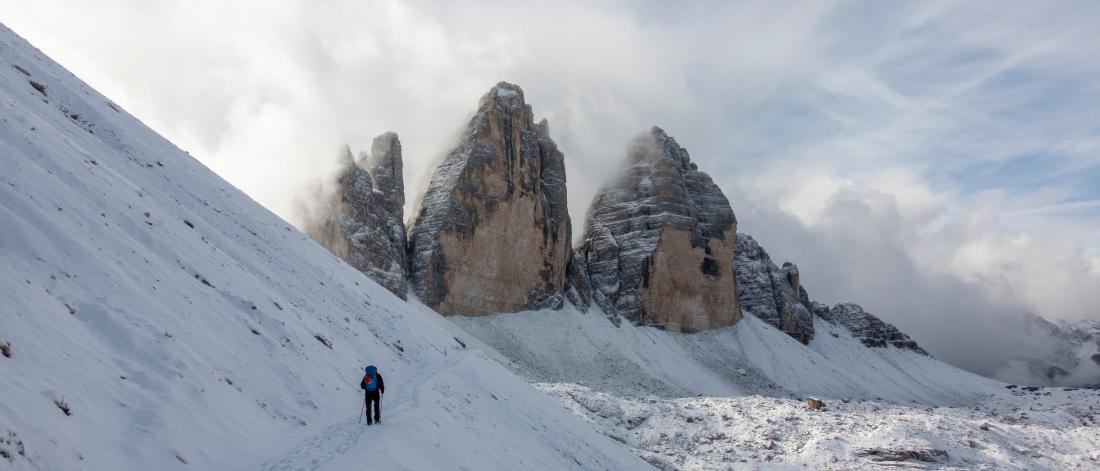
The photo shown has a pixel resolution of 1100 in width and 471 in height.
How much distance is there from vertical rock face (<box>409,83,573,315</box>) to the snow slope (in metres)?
3.53

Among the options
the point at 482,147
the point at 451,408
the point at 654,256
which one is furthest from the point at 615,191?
the point at 451,408

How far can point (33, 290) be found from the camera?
9.94 meters

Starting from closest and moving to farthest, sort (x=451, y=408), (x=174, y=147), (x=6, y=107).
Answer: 1. (x=6, y=107)
2. (x=451, y=408)
3. (x=174, y=147)

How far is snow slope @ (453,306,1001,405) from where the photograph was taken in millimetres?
66000

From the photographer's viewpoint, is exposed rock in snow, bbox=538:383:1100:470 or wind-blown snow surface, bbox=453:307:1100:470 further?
wind-blown snow surface, bbox=453:307:1100:470

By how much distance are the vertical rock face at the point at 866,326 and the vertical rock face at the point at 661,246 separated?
4440 centimetres

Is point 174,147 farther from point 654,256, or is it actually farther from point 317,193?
point 654,256

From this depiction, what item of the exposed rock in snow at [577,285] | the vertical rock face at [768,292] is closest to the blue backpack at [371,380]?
the exposed rock in snow at [577,285]

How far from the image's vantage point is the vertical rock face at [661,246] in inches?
3647

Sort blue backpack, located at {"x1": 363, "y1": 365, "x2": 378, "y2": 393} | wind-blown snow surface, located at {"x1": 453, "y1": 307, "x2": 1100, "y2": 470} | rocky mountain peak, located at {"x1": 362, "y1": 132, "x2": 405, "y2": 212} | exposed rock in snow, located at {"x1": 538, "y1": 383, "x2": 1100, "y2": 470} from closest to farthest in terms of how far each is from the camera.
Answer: blue backpack, located at {"x1": 363, "y1": 365, "x2": 378, "y2": 393} → exposed rock in snow, located at {"x1": 538, "y1": 383, "x2": 1100, "y2": 470} → wind-blown snow surface, located at {"x1": 453, "y1": 307, "x2": 1100, "y2": 470} → rocky mountain peak, located at {"x1": 362, "y1": 132, "x2": 405, "y2": 212}

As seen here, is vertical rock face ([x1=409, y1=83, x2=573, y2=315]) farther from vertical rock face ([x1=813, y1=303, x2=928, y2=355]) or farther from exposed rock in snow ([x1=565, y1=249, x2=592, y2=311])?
vertical rock face ([x1=813, y1=303, x2=928, y2=355])

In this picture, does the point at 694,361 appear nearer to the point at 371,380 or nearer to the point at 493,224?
the point at 493,224

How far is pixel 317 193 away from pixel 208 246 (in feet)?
176

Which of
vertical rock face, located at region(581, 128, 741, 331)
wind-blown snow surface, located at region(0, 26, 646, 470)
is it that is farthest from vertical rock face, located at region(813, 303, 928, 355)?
wind-blown snow surface, located at region(0, 26, 646, 470)
